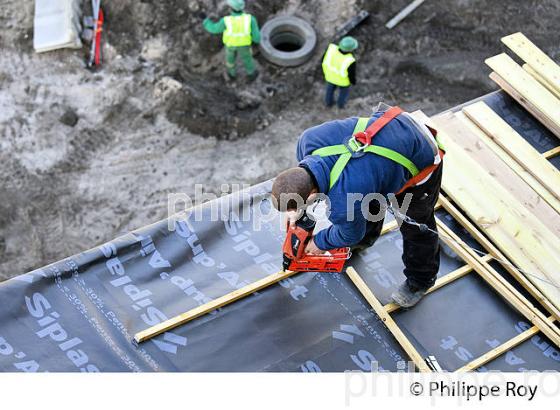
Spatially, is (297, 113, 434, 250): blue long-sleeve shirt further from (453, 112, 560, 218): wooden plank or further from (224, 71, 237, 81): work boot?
(224, 71, 237, 81): work boot

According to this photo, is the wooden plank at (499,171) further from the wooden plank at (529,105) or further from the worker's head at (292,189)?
the worker's head at (292,189)

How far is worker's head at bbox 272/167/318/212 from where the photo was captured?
13.6ft

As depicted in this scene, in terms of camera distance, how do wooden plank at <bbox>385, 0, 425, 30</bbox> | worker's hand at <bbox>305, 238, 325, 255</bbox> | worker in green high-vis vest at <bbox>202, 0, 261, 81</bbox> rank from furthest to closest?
wooden plank at <bbox>385, 0, 425, 30</bbox>
worker in green high-vis vest at <bbox>202, 0, 261, 81</bbox>
worker's hand at <bbox>305, 238, 325, 255</bbox>

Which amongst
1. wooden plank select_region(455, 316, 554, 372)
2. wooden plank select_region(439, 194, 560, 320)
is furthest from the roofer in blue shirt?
wooden plank select_region(455, 316, 554, 372)

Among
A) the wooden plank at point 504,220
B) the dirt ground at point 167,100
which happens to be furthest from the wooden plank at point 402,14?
the wooden plank at point 504,220

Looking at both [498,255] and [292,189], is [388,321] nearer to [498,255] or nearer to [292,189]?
[498,255]

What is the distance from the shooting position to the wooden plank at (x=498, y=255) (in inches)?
210

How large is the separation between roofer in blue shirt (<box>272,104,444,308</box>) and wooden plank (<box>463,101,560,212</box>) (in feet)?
5.92

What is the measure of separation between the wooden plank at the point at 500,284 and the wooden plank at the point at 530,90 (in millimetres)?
1904

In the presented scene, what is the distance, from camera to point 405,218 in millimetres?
4879

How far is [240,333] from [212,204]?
1332 millimetres

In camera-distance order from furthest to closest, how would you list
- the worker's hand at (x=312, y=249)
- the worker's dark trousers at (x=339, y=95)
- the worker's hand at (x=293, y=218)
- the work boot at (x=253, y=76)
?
the work boot at (x=253, y=76) → the worker's dark trousers at (x=339, y=95) → the worker's hand at (x=312, y=249) → the worker's hand at (x=293, y=218)
